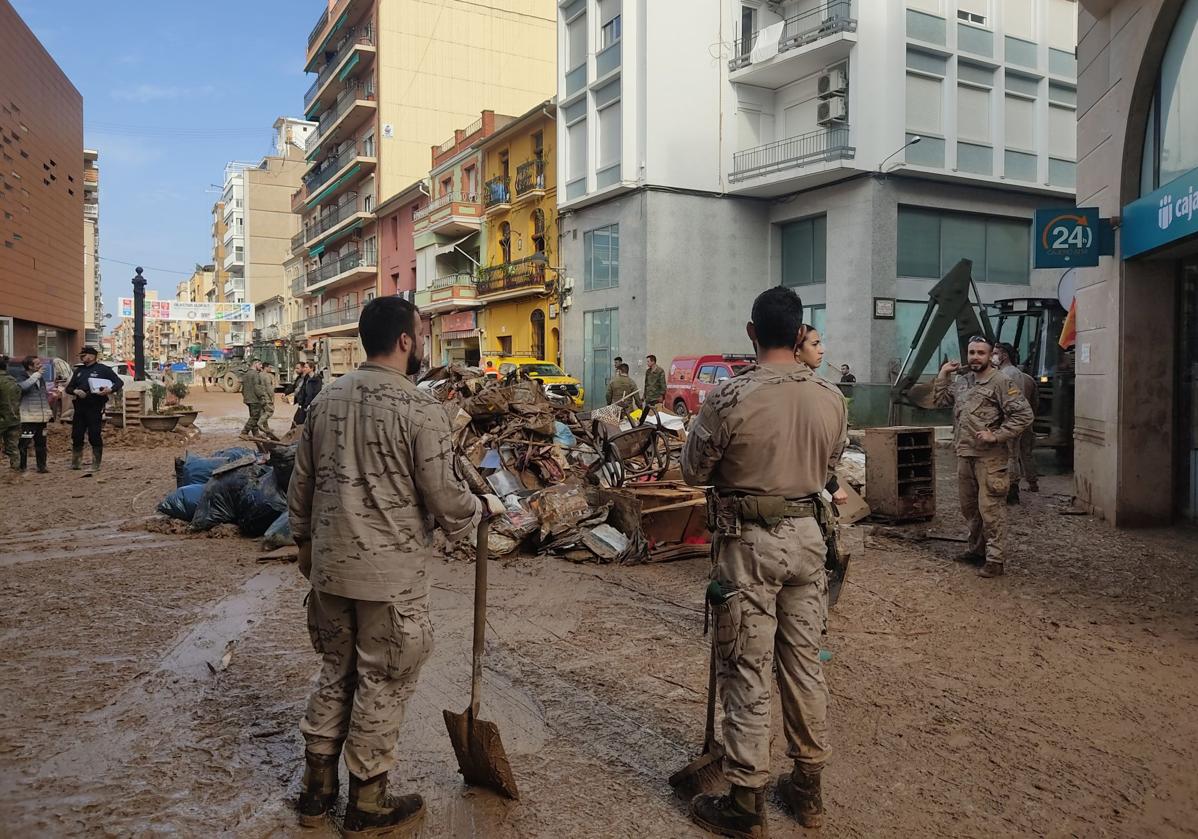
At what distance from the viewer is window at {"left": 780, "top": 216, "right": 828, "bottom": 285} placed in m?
24.0

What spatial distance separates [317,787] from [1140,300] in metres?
8.68

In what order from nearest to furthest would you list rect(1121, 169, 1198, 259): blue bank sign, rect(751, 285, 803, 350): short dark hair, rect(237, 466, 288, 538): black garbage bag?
rect(751, 285, 803, 350): short dark hair < rect(1121, 169, 1198, 259): blue bank sign < rect(237, 466, 288, 538): black garbage bag

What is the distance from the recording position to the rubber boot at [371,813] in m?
2.98

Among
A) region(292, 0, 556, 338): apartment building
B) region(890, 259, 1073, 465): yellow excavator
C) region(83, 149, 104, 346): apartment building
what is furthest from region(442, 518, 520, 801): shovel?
region(83, 149, 104, 346): apartment building

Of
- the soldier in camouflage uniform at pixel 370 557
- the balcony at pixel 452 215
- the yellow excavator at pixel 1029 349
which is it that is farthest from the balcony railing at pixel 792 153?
the soldier in camouflage uniform at pixel 370 557

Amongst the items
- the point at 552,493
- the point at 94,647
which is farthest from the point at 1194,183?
the point at 94,647

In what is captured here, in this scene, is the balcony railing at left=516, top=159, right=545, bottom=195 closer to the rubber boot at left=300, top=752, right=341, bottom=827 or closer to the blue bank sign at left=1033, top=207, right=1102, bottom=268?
the blue bank sign at left=1033, top=207, right=1102, bottom=268

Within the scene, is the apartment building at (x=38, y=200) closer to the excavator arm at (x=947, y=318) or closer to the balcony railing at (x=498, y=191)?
the balcony railing at (x=498, y=191)

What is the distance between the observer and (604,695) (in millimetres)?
4426

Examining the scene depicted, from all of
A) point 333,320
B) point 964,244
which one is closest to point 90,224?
point 333,320

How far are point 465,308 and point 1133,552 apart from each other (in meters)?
30.8

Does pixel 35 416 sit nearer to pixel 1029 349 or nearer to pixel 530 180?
pixel 1029 349

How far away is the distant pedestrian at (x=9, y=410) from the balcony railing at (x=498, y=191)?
22478mm

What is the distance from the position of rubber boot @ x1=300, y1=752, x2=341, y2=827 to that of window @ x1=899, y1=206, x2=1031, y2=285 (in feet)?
71.8
